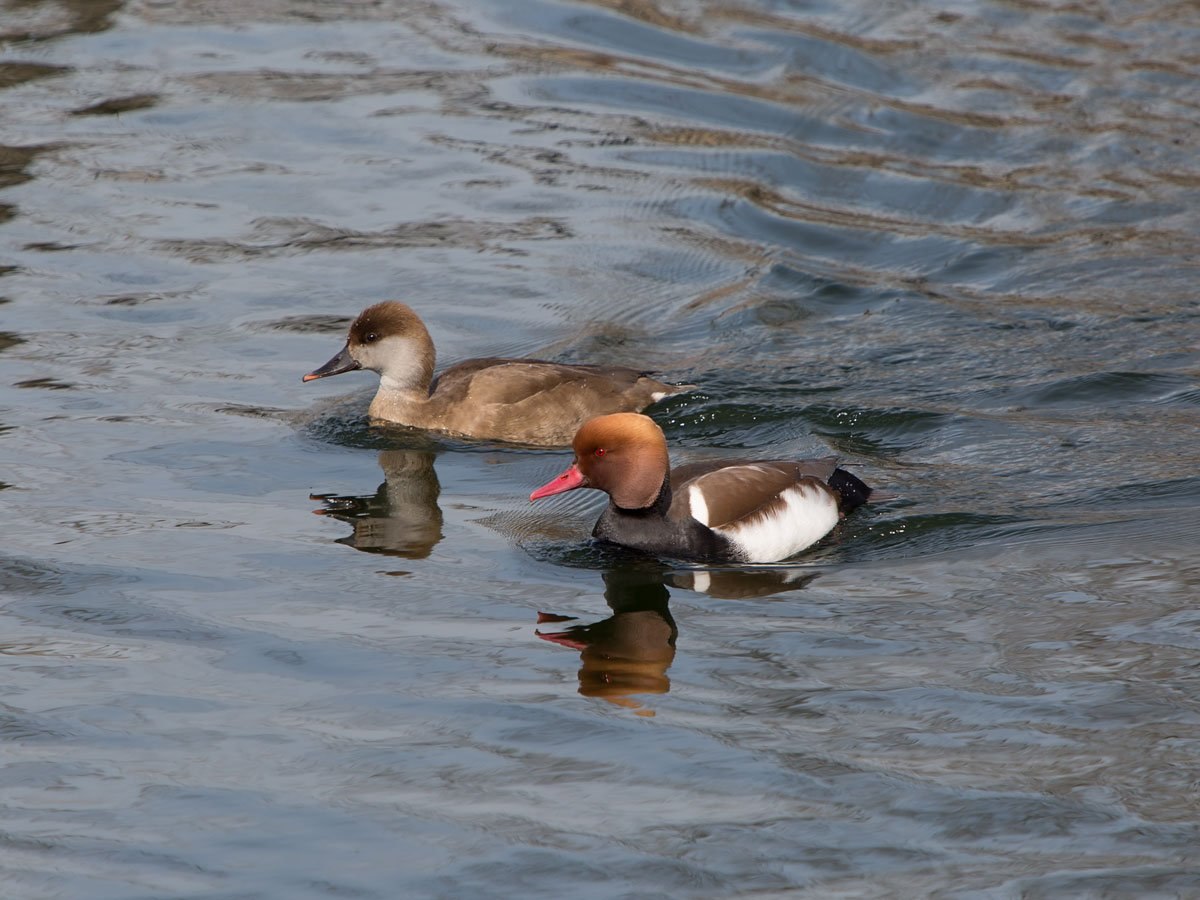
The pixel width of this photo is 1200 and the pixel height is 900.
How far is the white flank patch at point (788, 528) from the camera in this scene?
895 cm

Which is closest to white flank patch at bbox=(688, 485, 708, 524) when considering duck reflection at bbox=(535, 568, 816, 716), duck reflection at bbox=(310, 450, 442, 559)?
duck reflection at bbox=(535, 568, 816, 716)

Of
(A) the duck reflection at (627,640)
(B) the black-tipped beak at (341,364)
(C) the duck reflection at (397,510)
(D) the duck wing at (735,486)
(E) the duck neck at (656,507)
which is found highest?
(B) the black-tipped beak at (341,364)

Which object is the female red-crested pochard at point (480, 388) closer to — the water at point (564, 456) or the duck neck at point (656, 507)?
the water at point (564, 456)

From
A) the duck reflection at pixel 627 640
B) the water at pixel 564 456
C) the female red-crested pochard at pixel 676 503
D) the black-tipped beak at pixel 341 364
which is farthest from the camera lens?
the black-tipped beak at pixel 341 364

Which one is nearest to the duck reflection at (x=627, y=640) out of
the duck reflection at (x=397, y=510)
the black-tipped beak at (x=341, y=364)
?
the duck reflection at (x=397, y=510)

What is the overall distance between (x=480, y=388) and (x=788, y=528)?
2.67 m

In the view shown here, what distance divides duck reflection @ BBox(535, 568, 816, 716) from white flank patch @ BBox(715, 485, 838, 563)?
13 cm

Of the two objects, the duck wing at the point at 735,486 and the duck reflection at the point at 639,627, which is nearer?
the duck reflection at the point at 639,627

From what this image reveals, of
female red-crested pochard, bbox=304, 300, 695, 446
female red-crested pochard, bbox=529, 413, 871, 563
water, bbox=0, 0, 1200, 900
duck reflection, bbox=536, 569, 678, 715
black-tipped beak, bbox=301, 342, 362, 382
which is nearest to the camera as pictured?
water, bbox=0, 0, 1200, 900

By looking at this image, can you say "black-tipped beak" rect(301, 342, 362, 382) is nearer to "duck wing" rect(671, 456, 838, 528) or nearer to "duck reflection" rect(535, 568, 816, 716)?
"duck wing" rect(671, 456, 838, 528)

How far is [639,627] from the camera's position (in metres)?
8.20

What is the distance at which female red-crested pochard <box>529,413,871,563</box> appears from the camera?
8.89 metres

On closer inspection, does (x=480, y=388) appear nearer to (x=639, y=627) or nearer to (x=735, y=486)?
(x=735, y=486)

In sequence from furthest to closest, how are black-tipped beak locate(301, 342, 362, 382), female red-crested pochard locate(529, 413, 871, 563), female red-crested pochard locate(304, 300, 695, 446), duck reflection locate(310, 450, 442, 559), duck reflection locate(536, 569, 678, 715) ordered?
black-tipped beak locate(301, 342, 362, 382) → female red-crested pochard locate(304, 300, 695, 446) → duck reflection locate(310, 450, 442, 559) → female red-crested pochard locate(529, 413, 871, 563) → duck reflection locate(536, 569, 678, 715)
